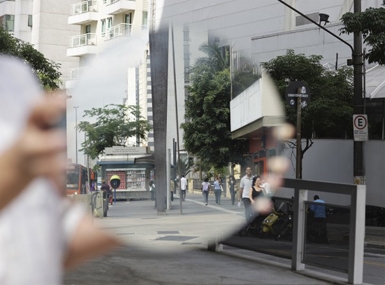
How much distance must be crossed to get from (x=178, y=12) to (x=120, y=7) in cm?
49

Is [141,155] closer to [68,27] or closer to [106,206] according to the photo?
[106,206]

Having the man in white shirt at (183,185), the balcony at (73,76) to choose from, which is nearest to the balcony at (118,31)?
the balcony at (73,76)

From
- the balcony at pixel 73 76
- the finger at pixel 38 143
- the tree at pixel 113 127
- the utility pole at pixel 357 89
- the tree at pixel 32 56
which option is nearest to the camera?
the finger at pixel 38 143

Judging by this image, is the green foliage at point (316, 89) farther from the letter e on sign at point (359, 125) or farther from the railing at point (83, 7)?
the railing at point (83, 7)

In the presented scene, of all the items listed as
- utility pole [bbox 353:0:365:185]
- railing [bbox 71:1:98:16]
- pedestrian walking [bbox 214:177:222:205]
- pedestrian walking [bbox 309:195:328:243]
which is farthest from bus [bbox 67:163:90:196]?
utility pole [bbox 353:0:365:185]

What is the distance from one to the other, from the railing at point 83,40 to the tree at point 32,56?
0.06 metres

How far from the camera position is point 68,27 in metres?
1.50

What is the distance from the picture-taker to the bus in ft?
4.94

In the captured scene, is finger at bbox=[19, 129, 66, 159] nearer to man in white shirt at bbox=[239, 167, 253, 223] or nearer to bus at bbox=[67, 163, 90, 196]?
bus at bbox=[67, 163, 90, 196]

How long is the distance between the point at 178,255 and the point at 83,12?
165 cm

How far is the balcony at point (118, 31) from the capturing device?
1.84 meters

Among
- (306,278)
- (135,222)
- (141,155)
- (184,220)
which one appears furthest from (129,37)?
(306,278)

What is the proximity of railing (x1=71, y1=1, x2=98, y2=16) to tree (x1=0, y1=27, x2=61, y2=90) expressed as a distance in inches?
5.0

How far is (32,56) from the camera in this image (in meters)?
1.59
